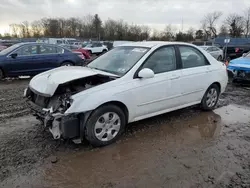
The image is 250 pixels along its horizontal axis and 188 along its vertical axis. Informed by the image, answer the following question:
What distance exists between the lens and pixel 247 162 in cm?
326

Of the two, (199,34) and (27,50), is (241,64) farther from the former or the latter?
(199,34)

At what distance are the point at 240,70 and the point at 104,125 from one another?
6.64 m

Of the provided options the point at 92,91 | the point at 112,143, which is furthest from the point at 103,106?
the point at 112,143

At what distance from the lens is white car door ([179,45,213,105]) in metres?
4.61

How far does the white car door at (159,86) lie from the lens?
12.7 ft

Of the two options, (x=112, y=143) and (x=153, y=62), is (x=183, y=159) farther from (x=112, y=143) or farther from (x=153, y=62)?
(x=153, y=62)

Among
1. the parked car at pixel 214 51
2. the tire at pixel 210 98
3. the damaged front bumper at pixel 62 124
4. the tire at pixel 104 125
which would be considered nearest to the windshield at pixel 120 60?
the tire at pixel 104 125

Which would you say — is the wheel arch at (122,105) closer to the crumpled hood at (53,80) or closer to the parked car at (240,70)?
the crumpled hood at (53,80)

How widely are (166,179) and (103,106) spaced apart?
54.9 inches

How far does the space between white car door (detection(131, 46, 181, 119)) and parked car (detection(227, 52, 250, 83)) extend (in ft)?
15.7

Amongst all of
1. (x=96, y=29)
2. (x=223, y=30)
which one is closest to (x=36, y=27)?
(x=96, y=29)

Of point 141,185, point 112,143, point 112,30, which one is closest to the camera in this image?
point 141,185

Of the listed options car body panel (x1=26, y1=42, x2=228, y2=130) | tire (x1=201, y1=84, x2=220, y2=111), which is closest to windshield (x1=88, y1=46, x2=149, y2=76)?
car body panel (x1=26, y1=42, x2=228, y2=130)

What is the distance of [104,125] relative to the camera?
355 centimetres
